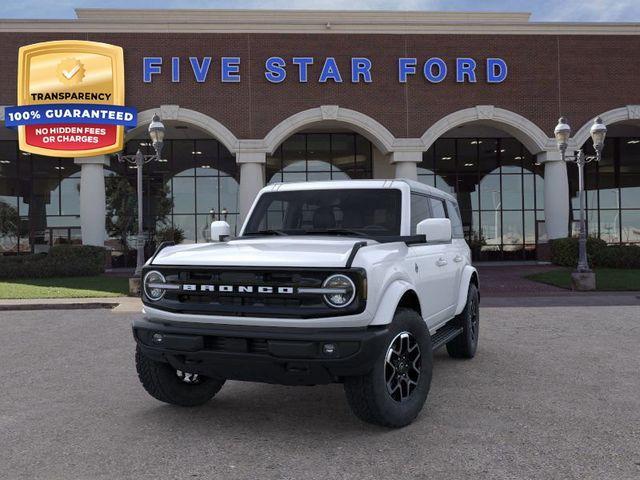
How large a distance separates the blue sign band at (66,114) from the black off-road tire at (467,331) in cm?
1967

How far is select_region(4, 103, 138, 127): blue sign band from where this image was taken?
2258cm

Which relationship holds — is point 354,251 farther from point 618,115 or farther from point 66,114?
point 618,115

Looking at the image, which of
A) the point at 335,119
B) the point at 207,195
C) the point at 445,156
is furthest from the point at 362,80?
the point at 207,195

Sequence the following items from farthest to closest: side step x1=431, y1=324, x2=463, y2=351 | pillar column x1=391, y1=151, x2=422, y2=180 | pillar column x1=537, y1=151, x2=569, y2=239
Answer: pillar column x1=537, y1=151, x2=569, y2=239, pillar column x1=391, y1=151, x2=422, y2=180, side step x1=431, y1=324, x2=463, y2=351

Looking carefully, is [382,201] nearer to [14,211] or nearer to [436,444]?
[436,444]

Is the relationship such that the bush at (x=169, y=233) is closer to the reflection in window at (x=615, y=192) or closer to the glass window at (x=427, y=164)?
the glass window at (x=427, y=164)

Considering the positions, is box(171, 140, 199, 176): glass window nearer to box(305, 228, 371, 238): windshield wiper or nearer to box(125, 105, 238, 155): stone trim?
box(125, 105, 238, 155): stone trim

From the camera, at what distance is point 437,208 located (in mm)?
6359

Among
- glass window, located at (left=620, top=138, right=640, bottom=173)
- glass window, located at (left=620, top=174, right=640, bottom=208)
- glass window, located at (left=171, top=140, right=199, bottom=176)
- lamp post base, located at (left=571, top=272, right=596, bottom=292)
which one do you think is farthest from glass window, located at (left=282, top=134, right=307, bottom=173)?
glass window, located at (left=620, top=174, right=640, bottom=208)

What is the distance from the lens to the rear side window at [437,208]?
6195 millimetres

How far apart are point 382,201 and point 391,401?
6.56ft

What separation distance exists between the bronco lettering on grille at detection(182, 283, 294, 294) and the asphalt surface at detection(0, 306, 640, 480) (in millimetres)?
1124

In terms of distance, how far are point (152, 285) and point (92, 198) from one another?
20746 mm

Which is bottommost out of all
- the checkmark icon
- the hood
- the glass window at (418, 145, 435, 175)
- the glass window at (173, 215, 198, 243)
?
the hood
